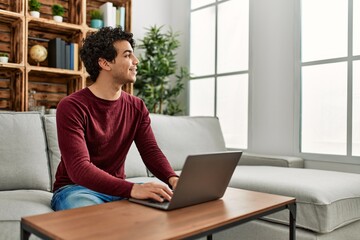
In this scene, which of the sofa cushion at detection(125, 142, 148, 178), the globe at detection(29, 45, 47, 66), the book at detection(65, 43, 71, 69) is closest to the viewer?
the sofa cushion at detection(125, 142, 148, 178)

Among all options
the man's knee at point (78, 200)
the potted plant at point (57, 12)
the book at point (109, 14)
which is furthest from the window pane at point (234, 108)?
the man's knee at point (78, 200)

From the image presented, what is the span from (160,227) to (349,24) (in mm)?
2308

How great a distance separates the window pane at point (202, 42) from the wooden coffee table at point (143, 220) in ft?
8.57

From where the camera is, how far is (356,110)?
2.58 m

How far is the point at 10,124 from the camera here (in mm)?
2006

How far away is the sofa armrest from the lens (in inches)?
104

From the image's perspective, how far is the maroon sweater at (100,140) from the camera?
4.33 ft

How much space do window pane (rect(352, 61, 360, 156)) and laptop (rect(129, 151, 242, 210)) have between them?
5.47 ft

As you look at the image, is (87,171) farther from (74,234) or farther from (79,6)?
(79,6)

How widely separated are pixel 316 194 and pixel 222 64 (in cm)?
210

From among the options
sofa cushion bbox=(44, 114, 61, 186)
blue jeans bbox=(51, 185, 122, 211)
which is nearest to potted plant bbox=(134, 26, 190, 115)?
sofa cushion bbox=(44, 114, 61, 186)

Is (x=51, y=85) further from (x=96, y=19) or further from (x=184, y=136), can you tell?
(x=184, y=136)

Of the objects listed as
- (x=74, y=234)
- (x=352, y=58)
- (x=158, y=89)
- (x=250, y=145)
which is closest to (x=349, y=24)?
(x=352, y=58)

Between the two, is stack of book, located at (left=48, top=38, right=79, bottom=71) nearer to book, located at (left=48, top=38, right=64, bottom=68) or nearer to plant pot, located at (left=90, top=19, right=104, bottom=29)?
book, located at (left=48, top=38, right=64, bottom=68)
